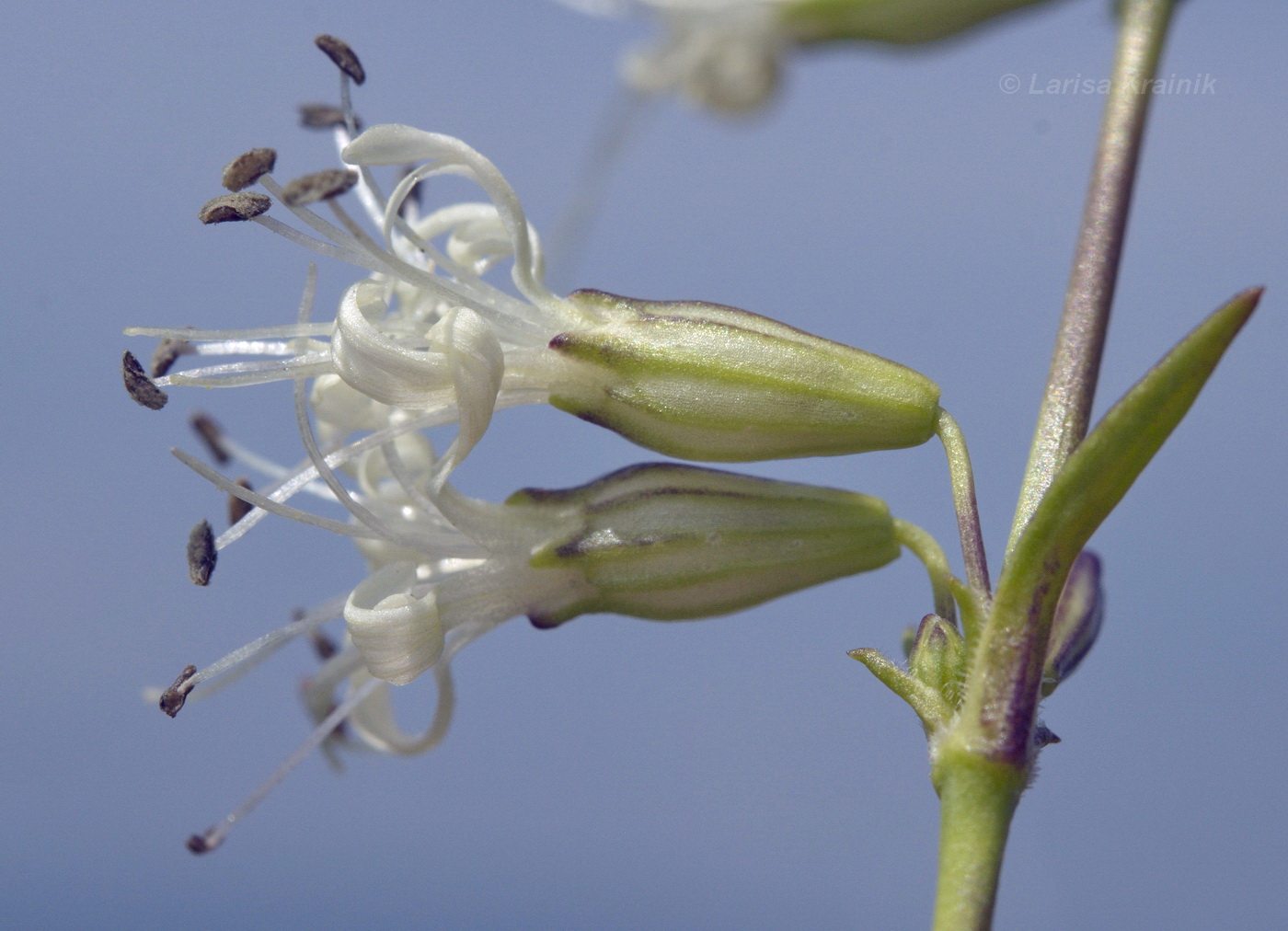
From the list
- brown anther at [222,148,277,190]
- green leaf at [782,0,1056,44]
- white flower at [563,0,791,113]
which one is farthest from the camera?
white flower at [563,0,791,113]

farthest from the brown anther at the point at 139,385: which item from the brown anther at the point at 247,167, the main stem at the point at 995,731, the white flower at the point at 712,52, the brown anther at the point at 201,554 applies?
the white flower at the point at 712,52

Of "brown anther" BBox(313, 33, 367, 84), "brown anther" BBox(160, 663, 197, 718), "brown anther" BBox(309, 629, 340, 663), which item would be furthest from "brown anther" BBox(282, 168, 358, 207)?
"brown anther" BBox(309, 629, 340, 663)

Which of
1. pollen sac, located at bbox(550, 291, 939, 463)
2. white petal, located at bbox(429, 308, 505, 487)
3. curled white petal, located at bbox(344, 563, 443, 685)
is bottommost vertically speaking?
curled white petal, located at bbox(344, 563, 443, 685)

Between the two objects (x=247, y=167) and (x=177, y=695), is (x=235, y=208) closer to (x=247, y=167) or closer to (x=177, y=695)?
(x=247, y=167)

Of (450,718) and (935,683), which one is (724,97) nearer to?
(450,718)

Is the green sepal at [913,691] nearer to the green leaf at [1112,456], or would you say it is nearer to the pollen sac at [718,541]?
the green leaf at [1112,456]

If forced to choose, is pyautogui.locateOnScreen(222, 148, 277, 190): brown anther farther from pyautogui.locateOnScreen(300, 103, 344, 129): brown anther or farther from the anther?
the anther
